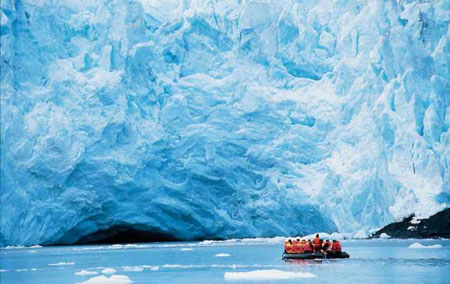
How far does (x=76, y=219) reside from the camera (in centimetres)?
3319

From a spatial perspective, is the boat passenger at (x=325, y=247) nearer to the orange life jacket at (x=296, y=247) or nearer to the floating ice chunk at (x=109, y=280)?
the orange life jacket at (x=296, y=247)

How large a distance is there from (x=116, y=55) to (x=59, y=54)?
242cm

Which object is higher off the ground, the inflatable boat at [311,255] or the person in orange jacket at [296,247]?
the person in orange jacket at [296,247]

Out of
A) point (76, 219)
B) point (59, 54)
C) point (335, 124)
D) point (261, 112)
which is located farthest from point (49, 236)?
point (335, 124)

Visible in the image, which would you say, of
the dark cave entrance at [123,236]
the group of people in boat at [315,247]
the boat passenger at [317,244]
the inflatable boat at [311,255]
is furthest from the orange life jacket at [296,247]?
the dark cave entrance at [123,236]

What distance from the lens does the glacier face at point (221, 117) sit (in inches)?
1256

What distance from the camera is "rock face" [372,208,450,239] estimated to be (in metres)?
31.6

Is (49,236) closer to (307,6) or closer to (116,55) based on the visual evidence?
(116,55)

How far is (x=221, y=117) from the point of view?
3528 centimetres

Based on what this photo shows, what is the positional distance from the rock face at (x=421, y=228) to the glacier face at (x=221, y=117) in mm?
542

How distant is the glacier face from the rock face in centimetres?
54

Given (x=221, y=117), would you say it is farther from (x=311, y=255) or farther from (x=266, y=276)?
(x=266, y=276)

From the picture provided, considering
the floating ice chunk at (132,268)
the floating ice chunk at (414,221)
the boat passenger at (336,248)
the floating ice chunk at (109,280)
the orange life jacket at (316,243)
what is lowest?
the floating ice chunk at (109,280)

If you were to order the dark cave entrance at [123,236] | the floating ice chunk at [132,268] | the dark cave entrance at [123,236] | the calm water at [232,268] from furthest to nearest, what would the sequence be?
the dark cave entrance at [123,236], the dark cave entrance at [123,236], the floating ice chunk at [132,268], the calm water at [232,268]
